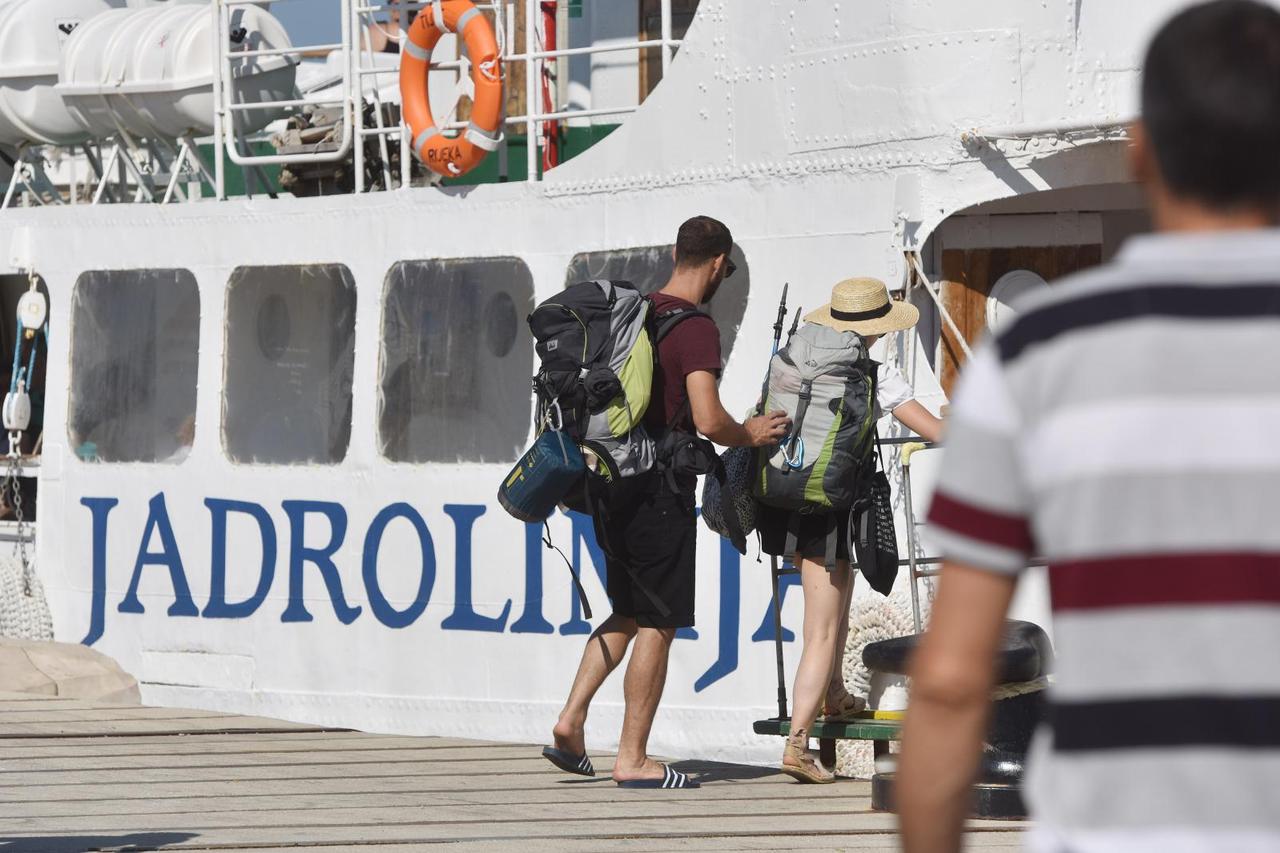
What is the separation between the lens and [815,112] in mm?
7156

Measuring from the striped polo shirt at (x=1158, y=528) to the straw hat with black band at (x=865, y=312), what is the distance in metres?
4.42

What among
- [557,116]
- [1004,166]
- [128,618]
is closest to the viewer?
[1004,166]

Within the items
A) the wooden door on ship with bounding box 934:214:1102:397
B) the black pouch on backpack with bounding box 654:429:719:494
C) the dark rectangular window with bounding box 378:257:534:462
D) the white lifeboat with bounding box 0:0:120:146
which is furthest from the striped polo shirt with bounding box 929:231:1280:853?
the white lifeboat with bounding box 0:0:120:146

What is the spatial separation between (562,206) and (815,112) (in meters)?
1.26

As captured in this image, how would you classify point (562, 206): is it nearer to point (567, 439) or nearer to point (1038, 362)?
point (567, 439)

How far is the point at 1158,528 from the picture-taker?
66.6 inches

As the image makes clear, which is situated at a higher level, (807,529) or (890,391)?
(890,391)

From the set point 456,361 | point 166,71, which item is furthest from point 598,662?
point 166,71

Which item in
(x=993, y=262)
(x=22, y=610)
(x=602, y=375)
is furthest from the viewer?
(x=22, y=610)

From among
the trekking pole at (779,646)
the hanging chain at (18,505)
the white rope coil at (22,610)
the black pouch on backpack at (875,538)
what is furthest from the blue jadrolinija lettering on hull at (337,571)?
the black pouch on backpack at (875,538)

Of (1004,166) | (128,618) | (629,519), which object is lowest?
(128,618)

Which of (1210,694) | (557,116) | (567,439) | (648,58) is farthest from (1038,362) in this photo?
(648,58)

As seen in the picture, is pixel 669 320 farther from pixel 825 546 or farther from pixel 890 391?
pixel 825 546

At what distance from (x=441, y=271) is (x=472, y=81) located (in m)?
0.83
